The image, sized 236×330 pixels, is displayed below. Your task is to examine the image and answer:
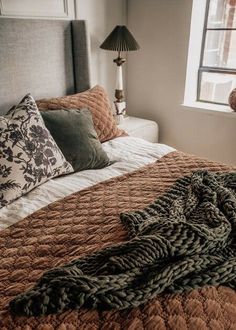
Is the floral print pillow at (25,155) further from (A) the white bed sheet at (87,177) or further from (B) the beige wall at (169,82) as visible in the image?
(B) the beige wall at (169,82)

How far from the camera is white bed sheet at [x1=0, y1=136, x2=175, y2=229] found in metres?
1.19

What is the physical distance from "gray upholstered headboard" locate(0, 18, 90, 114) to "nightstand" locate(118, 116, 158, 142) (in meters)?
0.47

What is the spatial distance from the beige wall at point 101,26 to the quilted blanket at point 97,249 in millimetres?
1376

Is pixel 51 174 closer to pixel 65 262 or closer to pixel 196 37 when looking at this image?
pixel 65 262

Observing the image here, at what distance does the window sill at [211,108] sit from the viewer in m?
2.46

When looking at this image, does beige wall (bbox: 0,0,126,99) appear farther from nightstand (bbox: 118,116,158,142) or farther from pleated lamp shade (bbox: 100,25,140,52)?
nightstand (bbox: 118,116,158,142)

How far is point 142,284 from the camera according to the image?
764 millimetres

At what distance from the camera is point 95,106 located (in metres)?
1.90

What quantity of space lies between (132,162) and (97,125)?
0.39 metres

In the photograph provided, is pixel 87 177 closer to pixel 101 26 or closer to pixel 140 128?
pixel 140 128

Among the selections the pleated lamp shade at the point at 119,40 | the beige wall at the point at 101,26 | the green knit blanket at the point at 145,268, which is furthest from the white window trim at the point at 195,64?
the green knit blanket at the point at 145,268

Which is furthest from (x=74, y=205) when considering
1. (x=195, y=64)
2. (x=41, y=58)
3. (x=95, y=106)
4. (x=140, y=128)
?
(x=195, y=64)

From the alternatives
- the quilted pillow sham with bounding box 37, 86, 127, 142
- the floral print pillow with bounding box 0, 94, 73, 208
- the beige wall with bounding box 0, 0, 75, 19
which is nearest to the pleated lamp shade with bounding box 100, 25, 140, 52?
the beige wall with bounding box 0, 0, 75, 19

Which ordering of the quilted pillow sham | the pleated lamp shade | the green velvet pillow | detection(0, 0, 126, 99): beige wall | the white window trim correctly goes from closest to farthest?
the green velvet pillow → the quilted pillow sham → detection(0, 0, 126, 99): beige wall → the pleated lamp shade → the white window trim
